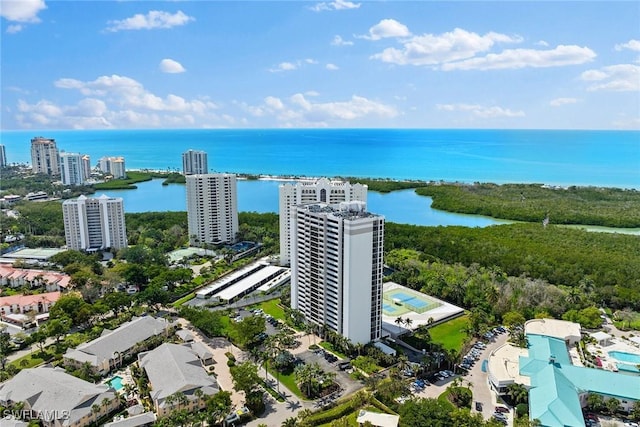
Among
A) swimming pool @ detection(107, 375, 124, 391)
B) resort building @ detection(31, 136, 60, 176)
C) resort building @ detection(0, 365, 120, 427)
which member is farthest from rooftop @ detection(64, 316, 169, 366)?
resort building @ detection(31, 136, 60, 176)

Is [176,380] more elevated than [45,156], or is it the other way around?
[45,156]

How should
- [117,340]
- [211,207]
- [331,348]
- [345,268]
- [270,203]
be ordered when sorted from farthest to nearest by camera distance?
[270,203] → [211,207] → [331,348] → [117,340] → [345,268]

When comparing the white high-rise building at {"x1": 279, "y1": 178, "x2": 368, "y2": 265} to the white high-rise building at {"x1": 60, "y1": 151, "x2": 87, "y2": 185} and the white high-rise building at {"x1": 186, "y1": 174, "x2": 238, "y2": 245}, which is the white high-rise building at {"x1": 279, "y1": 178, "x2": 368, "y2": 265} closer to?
the white high-rise building at {"x1": 186, "y1": 174, "x2": 238, "y2": 245}

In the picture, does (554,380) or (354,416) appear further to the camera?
(554,380)

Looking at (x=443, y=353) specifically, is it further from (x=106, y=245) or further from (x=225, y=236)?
(x=106, y=245)

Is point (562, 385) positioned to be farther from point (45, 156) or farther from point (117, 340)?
point (45, 156)

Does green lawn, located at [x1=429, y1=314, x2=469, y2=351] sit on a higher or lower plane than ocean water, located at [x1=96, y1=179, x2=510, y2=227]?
lower

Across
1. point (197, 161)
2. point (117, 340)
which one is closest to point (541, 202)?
point (117, 340)

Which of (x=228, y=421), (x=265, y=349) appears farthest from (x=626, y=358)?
(x=228, y=421)

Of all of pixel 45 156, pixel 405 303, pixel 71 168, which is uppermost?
pixel 45 156
